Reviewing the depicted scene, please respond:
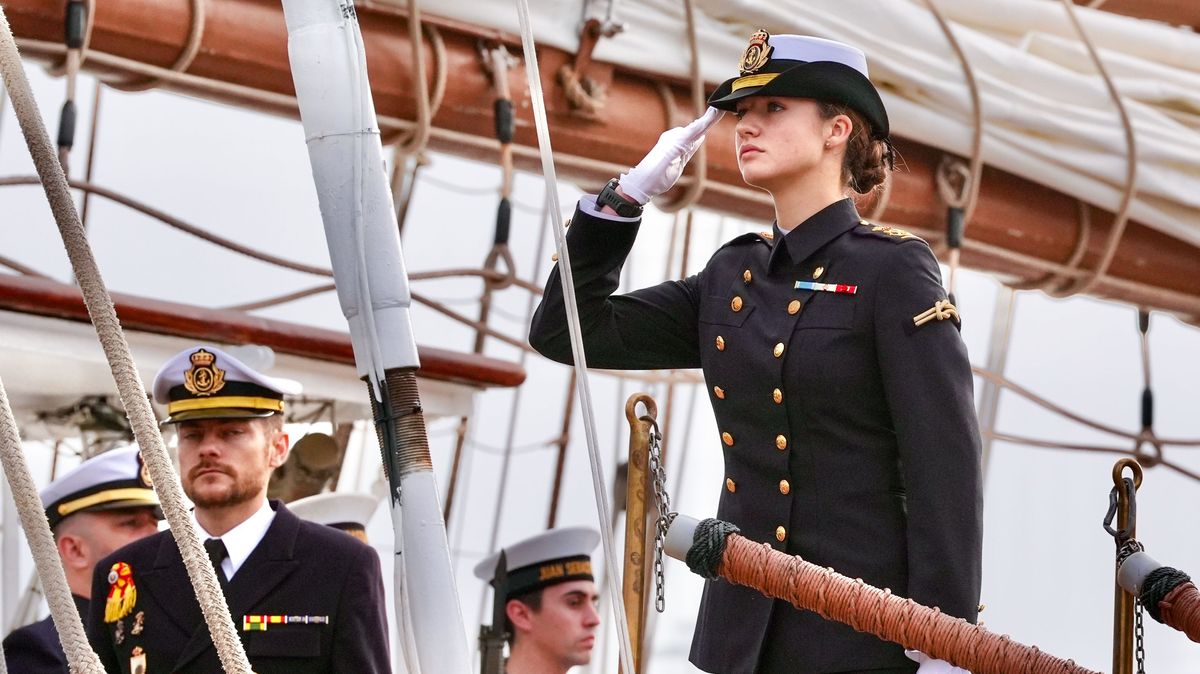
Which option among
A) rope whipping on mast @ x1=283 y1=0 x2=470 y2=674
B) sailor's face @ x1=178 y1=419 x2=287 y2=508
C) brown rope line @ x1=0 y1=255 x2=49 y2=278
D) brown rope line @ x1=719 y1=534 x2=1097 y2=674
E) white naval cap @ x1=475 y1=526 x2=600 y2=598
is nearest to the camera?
brown rope line @ x1=719 y1=534 x2=1097 y2=674

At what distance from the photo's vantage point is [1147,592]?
209 centimetres

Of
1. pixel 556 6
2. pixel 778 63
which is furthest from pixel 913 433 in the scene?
pixel 556 6

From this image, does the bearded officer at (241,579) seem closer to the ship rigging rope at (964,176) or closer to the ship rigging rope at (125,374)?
the ship rigging rope at (125,374)

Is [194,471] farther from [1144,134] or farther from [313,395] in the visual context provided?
[1144,134]

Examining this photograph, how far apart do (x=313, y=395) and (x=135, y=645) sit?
70.0 inches

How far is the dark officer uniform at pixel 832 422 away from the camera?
2062mm

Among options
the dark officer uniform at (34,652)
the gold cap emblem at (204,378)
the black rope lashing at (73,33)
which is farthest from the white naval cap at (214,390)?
the black rope lashing at (73,33)

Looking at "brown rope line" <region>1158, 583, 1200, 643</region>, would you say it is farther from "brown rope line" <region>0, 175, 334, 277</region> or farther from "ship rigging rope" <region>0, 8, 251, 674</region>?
"brown rope line" <region>0, 175, 334, 277</region>

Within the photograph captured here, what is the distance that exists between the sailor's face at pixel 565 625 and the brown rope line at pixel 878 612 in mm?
2387

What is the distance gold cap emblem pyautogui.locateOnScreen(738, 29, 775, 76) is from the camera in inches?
88.7

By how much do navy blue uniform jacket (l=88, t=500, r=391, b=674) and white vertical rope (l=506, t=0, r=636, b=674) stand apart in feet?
2.44

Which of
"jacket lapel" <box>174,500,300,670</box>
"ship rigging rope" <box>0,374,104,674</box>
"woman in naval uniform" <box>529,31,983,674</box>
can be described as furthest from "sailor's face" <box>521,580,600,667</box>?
"ship rigging rope" <box>0,374,104,674</box>

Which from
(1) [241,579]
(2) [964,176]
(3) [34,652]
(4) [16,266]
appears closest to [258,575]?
(1) [241,579]

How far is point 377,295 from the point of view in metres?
2.03
